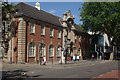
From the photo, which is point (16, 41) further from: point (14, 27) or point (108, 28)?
point (108, 28)

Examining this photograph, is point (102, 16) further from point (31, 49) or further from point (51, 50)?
point (31, 49)

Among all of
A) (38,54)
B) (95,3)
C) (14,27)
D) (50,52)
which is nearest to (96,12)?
(95,3)

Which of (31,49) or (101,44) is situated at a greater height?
(101,44)

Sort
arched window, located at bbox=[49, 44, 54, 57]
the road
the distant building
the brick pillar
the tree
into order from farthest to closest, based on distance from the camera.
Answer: the distant building
arched window, located at bbox=[49, 44, 54, 57]
the tree
the brick pillar
the road

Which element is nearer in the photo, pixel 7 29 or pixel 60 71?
pixel 60 71

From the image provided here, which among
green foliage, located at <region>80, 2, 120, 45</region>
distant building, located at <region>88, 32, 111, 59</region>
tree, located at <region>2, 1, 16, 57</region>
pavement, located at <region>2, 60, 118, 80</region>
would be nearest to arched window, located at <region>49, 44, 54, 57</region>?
tree, located at <region>2, 1, 16, 57</region>

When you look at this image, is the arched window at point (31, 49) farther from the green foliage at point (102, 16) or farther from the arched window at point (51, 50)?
the green foliage at point (102, 16)

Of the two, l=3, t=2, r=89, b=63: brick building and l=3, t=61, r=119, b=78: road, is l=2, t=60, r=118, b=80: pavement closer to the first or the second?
l=3, t=61, r=119, b=78: road

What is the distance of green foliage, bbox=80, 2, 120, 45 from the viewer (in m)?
34.7

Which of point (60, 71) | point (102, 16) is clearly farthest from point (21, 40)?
point (102, 16)

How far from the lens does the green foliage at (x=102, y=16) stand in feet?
114

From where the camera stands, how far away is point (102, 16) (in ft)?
116

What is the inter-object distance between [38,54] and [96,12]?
1653 centimetres

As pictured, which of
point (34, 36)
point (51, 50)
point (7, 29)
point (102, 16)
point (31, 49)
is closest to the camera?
point (7, 29)
